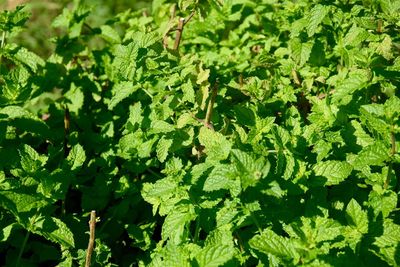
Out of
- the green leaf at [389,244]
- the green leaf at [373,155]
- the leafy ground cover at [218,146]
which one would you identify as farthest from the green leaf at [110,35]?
the green leaf at [389,244]

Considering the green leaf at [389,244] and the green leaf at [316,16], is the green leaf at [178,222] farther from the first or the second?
the green leaf at [316,16]

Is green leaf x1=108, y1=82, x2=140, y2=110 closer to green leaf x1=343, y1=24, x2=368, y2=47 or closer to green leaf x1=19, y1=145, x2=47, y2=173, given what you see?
green leaf x1=19, y1=145, x2=47, y2=173

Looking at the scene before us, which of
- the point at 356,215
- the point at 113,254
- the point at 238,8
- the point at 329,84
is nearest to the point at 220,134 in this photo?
the point at 356,215

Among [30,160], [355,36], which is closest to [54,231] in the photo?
[30,160]

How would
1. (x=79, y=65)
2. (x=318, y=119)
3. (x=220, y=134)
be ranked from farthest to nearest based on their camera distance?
(x=79, y=65) → (x=318, y=119) → (x=220, y=134)

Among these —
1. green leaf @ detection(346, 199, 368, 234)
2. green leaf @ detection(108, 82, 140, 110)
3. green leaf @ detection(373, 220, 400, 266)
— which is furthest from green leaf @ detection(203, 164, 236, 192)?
green leaf @ detection(108, 82, 140, 110)

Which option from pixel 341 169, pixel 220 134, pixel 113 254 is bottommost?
pixel 113 254

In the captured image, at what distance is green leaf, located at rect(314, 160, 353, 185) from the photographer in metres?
1.70

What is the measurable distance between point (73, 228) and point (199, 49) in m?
1.27

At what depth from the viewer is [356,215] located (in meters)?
1.66

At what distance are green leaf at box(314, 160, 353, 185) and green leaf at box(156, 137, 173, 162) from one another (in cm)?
55

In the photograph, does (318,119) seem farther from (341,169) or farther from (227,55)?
(227,55)

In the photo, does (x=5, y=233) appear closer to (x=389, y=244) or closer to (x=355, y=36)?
(x=389, y=244)

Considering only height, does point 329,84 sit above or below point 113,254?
above
